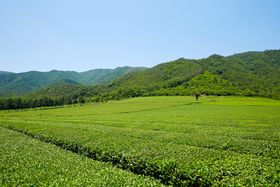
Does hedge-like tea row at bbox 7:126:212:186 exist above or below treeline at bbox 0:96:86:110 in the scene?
below

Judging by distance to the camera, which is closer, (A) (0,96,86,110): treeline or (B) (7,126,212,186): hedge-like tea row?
(B) (7,126,212,186): hedge-like tea row

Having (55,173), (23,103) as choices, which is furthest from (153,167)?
(23,103)

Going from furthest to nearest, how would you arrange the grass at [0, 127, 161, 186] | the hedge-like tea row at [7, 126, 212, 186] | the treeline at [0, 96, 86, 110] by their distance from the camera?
the treeline at [0, 96, 86, 110] < the hedge-like tea row at [7, 126, 212, 186] < the grass at [0, 127, 161, 186]

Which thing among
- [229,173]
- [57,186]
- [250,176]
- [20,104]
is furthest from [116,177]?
[20,104]

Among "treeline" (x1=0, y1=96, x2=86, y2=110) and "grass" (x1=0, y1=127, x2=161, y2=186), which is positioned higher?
"treeline" (x1=0, y1=96, x2=86, y2=110)

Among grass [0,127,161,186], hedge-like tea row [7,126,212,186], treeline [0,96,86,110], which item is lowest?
hedge-like tea row [7,126,212,186]

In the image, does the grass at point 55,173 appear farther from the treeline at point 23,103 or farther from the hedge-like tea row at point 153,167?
the treeline at point 23,103

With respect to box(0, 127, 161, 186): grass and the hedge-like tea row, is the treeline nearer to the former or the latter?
the hedge-like tea row

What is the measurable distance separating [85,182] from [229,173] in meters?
10.5

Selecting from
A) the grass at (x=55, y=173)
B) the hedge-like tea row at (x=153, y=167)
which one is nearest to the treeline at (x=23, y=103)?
the hedge-like tea row at (x=153, y=167)

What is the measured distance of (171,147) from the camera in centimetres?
2647

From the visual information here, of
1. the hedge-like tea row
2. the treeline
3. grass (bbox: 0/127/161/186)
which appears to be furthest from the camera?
the treeline

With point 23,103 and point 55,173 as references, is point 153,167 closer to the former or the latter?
point 55,173

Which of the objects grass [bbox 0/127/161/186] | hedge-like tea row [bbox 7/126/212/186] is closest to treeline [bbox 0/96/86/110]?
hedge-like tea row [bbox 7/126/212/186]
